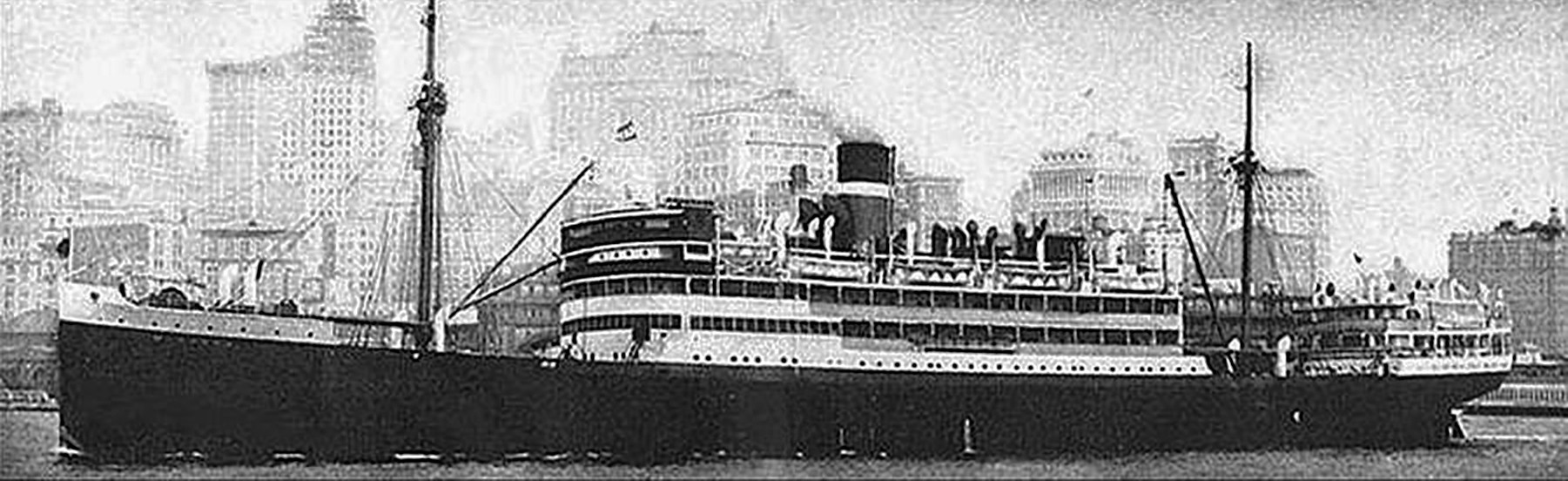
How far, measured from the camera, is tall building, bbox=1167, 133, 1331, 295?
60.1 feet

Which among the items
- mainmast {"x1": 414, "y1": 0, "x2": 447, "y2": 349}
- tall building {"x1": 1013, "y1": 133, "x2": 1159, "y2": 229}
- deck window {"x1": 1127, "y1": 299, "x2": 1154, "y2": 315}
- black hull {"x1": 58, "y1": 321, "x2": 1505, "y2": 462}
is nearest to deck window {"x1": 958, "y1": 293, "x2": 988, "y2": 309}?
black hull {"x1": 58, "y1": 321, "x2": 1505, "y2": 462}

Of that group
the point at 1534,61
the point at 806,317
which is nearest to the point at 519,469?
the point at 806,317

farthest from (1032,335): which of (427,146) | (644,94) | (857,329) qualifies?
(427,146)

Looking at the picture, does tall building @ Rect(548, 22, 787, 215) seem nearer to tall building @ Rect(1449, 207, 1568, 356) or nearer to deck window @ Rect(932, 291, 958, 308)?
deck window @ Rect(932, 291, 958, 308)

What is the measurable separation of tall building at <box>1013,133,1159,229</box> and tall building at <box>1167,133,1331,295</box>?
1.30 ft

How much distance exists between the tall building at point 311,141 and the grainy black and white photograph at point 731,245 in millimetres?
52

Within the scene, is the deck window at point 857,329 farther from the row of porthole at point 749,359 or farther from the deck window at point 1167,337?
the deck window at point 1167,337

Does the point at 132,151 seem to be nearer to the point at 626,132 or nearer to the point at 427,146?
the point at 427,146

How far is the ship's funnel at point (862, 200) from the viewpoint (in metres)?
16.7

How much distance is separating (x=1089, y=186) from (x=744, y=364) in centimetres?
405

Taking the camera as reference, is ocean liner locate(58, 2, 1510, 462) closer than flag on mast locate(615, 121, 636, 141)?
Yes

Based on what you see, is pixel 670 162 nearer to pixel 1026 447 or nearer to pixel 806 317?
pixel 806 317

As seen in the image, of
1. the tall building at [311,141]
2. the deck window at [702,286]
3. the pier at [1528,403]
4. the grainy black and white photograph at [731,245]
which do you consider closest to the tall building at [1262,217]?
the grainy black and white photograph at [731,245]

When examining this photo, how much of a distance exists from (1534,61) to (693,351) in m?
6.57
